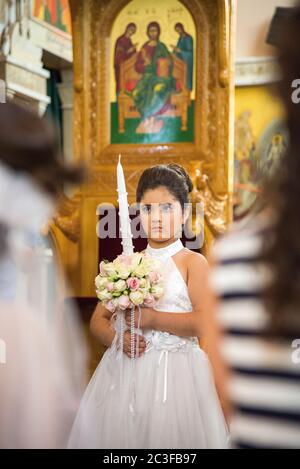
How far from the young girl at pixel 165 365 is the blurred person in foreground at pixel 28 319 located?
4.36 ft

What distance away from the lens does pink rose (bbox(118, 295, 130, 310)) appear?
10.4ft

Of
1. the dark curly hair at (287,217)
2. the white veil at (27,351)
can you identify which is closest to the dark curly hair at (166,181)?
the white veil at (27,351)

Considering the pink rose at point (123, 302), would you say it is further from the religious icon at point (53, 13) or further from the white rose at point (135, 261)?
the religious icon at point (53, 13)

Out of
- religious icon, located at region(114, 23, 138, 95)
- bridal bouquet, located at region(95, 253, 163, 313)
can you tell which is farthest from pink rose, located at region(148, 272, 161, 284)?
religious icon, located at region(114, 23, 138, 95)

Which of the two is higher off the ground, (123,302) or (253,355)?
(253,355)

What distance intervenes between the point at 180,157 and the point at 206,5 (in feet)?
4.10

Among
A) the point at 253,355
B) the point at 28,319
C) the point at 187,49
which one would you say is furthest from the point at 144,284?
the point at 187,49

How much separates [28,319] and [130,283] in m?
1.46

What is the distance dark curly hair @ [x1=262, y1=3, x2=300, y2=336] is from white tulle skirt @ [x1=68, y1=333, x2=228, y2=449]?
1.85 m

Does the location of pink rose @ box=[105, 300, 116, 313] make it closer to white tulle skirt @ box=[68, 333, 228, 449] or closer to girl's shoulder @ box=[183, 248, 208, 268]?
white tulle skirt @ box=[68, 333, 228, 449]

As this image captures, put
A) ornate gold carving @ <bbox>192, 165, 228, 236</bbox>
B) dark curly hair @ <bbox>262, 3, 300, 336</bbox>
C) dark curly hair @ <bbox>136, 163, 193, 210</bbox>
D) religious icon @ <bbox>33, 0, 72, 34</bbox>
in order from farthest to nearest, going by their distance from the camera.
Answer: religious icon @ <bbox>33, 0, 72, 34</bbox>
ornate gold carving @ <bbox>192, 165, 228, 236</bbox>
dark curly hair @ <bbox>136, 163, 193, 210</bbox>
dark curly hair @ <bbox>262, 3, 300, 336</bbox>

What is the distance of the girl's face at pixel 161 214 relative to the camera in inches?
133

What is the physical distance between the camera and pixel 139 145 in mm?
6055

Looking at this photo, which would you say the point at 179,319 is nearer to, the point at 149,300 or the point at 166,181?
the point at 149,300
